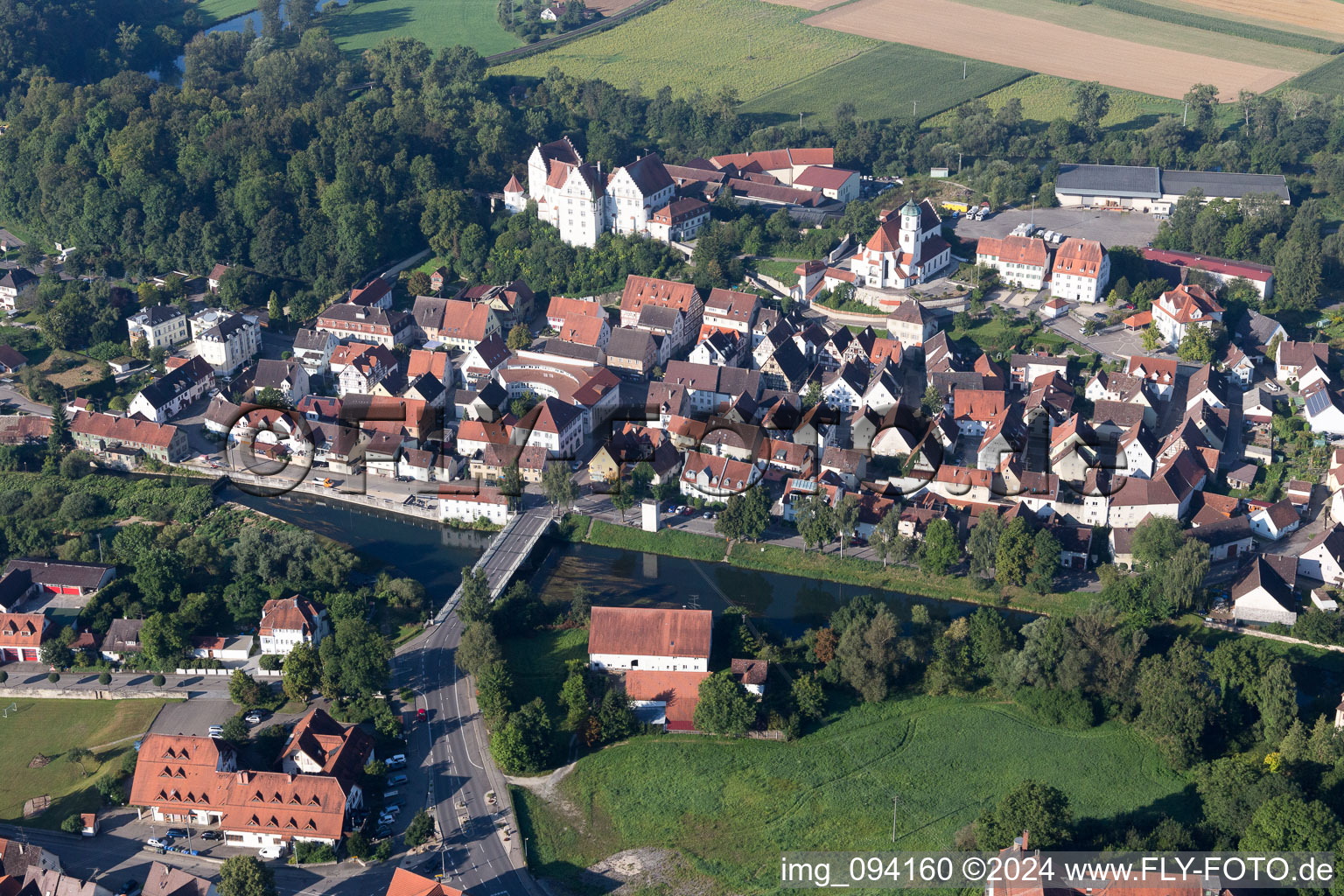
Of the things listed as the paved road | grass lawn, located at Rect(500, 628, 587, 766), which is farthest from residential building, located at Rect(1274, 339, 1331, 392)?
the paved road

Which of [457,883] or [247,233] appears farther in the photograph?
[247,233]

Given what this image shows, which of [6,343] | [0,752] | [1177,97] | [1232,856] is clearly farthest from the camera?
[1177,97]

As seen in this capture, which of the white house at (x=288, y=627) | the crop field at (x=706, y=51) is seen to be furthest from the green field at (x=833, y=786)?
the crop field at (x=706, y=51)

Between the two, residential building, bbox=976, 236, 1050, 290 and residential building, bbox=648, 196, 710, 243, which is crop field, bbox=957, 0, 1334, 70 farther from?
residential building, bbox=648, 196, 710, 243

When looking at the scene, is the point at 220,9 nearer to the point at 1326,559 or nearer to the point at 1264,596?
the point at 1264,596

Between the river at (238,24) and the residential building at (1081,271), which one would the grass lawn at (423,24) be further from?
the residential building at (1081,271)

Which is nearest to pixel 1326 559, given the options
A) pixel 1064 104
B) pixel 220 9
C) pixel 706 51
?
pixel 1064 104

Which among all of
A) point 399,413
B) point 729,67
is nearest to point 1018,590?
point 399,413

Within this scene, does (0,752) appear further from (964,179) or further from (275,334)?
(964,179)
